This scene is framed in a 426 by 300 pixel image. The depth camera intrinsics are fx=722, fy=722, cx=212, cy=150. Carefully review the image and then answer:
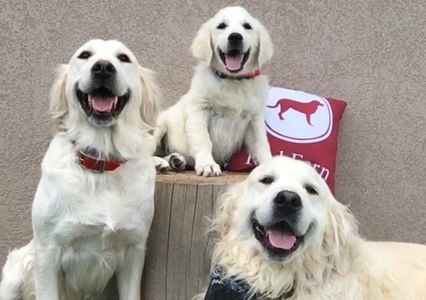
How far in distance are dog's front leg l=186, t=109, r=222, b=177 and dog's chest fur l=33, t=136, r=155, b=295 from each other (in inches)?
16.7

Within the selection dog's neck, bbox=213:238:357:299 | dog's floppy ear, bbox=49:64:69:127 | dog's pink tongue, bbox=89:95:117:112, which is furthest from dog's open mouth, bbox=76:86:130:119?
dog's neck, bbox=213:238:357:299

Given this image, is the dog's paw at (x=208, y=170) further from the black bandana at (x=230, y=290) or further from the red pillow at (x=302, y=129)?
the black bandana at (x=230, y=290)

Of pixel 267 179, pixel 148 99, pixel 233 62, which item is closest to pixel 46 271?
pixel 148 99

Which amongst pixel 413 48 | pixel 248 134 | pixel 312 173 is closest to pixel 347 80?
pixel 413 48

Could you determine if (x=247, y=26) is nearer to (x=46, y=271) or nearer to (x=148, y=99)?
(x=148, y=99)

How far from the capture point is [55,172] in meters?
2.71

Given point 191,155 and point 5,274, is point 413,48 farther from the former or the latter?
point 5,274

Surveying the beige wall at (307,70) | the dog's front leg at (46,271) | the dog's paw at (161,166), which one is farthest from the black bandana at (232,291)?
the beige wall at (307,70)

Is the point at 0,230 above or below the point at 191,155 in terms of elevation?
below

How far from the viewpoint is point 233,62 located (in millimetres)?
3412

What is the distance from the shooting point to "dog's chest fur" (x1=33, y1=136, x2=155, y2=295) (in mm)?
2654

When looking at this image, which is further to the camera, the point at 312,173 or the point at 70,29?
the point at 70,29

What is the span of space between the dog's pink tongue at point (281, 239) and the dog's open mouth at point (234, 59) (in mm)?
1133

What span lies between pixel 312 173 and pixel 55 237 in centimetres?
97
